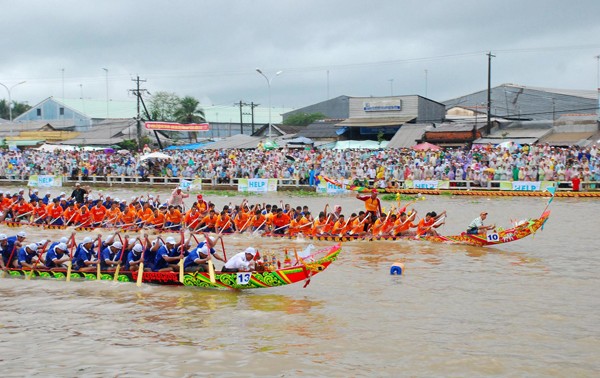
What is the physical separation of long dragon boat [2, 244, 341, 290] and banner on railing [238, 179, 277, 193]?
64.3ft

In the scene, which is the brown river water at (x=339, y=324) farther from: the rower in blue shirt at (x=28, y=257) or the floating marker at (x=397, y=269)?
the rower in blue shirt at (x=28, y=257)

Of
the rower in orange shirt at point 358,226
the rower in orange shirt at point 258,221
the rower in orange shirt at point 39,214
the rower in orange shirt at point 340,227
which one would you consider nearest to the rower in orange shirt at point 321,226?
the rower in orange shirt at point 340,227

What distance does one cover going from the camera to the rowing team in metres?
12.6

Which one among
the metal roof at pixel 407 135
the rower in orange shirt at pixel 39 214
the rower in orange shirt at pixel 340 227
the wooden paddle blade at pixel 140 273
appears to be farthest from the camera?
the metal roof at pixel 407 135

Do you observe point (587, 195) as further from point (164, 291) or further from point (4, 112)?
point (4, 112)

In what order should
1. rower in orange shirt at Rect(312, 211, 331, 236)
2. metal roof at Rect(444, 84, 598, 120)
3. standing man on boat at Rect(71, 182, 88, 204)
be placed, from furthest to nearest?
metal roof at Rect(444, 84, 598, 120)
standing man on boat at Rect(71, 182, 88, 204)
rower in orange shirt at Rect(312, 211, 331, 236)

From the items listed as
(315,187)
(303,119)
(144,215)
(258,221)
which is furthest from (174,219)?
(303,119)

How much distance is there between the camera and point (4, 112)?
9562 cm

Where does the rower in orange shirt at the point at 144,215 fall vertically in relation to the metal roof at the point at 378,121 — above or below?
below

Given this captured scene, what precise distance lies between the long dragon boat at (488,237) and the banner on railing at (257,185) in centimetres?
1519

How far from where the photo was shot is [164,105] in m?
69.2

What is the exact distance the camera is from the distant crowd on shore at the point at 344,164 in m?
28.8

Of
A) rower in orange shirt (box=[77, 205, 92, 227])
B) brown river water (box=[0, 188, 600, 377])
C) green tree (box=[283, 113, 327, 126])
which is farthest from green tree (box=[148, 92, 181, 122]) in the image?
brown river water (box=[0, 188, 600, 377])

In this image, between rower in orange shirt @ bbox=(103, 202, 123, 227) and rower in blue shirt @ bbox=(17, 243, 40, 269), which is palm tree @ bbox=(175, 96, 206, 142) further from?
rower in blue shirt @ bbox=(17, 243, 40, 269)
